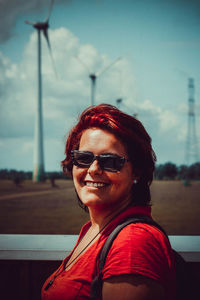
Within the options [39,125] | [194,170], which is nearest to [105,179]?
[39,125]

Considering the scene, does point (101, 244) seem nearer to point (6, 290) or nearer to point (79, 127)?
point (79, 127)

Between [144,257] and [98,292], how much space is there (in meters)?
0.25

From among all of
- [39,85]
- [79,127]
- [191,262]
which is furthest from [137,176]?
[39,85]

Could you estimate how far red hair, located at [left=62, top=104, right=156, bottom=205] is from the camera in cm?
145

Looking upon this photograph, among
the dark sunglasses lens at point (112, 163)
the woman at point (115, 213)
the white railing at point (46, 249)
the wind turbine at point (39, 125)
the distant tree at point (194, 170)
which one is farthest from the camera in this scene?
the distant tree at point (194, 170)

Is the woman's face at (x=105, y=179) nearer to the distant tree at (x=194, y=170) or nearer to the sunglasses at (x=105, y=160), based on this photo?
the sunglasses at (x=105, y=160)

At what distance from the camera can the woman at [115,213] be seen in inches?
40.1

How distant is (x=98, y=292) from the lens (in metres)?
1.10

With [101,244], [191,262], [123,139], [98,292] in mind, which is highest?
[123,139]

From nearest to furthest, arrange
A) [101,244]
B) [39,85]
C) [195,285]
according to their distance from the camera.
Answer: [195,285], [101,244], [39,85]

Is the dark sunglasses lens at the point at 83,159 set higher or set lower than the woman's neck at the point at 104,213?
higher

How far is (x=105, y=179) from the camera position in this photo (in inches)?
56.8

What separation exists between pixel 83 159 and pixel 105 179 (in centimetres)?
18

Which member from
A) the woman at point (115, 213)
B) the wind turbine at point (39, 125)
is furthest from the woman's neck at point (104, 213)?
the wind turbine at point (39, 125)
